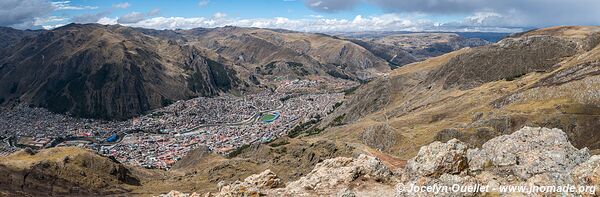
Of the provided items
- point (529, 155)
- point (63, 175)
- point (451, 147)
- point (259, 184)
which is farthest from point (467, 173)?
point (63, 175)

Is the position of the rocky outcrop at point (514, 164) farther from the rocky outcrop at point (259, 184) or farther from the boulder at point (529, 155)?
the rocky outcrop at point (259, 184)

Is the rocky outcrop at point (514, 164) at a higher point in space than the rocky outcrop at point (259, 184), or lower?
higher

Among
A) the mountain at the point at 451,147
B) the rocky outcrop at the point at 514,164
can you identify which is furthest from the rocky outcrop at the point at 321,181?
the rocky outcrop at the point at 514,164

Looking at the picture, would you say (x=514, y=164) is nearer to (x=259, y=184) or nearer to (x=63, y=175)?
(x=259, y=184)

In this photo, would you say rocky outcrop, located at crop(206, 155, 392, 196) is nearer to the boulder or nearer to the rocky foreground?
the rocky foreground

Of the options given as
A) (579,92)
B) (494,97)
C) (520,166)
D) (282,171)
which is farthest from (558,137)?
(494,97)

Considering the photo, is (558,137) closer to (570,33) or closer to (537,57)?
(537,57)

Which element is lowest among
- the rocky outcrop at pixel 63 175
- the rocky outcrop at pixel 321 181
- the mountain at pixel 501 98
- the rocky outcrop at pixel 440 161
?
the rocky outcrop at pixel 63 175

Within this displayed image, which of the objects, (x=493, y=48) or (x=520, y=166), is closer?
(x=520, y=166)
